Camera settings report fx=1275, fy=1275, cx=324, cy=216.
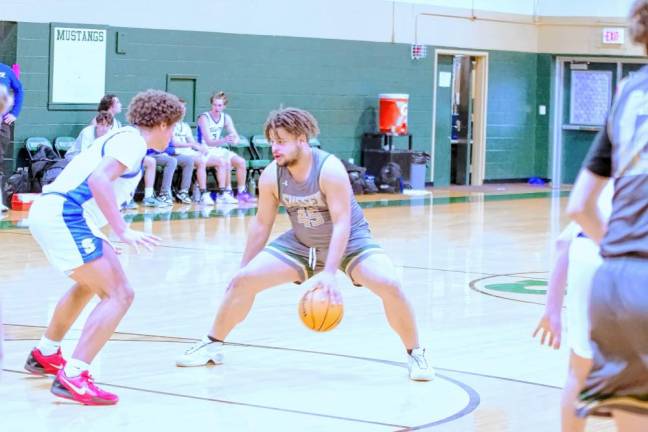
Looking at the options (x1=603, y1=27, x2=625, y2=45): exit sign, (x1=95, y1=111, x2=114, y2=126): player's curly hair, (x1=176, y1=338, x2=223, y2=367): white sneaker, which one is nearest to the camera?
(x1=176, y1=338, x2=223, y2=367): white sneaker

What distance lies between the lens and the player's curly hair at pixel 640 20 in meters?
2.99

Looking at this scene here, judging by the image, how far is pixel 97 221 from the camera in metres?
6.05

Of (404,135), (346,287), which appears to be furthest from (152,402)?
(404,135)

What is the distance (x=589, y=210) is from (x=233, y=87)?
14431 mm

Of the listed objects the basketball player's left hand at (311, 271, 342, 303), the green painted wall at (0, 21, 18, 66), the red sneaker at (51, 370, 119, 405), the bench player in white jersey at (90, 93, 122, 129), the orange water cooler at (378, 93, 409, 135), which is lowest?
the red sneaker at (51, 370, 119, 405)

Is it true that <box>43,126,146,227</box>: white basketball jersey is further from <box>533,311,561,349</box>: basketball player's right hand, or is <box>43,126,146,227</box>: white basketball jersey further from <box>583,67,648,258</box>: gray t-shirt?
<box>583,67,648,258</box>: gray t-shirt

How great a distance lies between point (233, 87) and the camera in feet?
57.3

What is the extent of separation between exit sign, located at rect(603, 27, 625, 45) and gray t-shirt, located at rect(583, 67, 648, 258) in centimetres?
1880

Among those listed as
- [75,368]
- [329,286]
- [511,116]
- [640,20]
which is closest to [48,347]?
[75,368]

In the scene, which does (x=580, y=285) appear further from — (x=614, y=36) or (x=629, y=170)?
(x=614, y=36)

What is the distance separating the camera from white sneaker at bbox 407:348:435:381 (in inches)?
253

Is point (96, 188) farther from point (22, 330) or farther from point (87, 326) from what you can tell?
point (22, 330)

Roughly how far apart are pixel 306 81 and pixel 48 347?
12435mm

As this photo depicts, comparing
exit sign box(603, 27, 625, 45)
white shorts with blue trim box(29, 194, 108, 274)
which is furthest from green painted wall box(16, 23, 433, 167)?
white shorts with blue trim box(29, 194, 108, 274)
